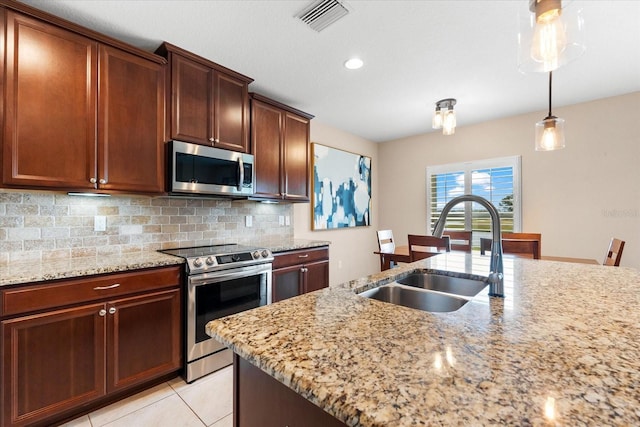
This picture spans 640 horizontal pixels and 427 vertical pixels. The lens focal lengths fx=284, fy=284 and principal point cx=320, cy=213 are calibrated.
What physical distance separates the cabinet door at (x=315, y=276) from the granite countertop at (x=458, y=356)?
1.96 m

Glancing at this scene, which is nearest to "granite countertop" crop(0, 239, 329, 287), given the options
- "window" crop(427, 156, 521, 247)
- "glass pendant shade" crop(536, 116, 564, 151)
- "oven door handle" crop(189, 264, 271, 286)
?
"oven door handle" crop(189, 264, 271, 286)

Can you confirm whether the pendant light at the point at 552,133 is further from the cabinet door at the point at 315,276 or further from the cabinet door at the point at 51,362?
Result: the cabinet door at the point at 51,362

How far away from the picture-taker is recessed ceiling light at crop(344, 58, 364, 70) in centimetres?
237

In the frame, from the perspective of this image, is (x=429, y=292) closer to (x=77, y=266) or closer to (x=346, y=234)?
(x=77, y=266)

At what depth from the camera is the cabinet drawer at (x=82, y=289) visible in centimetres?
146

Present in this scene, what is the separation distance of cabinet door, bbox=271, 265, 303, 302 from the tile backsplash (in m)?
0.64

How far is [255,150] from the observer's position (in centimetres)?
281

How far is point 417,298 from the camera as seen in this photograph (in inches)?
50.3

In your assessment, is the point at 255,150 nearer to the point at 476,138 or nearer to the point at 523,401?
the point at 523,401

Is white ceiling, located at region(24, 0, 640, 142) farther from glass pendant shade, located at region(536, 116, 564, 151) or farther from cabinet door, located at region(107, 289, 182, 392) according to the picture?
cabinet door, located at region(107, 289, 182, 392)

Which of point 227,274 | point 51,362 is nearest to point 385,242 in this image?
point 227,274

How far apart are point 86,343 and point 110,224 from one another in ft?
2.97

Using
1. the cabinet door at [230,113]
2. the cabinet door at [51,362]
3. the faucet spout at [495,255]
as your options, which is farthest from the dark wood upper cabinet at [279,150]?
the faucet spout at [495,255]

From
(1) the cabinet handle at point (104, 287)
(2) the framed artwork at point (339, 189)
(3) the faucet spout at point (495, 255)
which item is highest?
(2) the framed artwork at point (339, 189)
